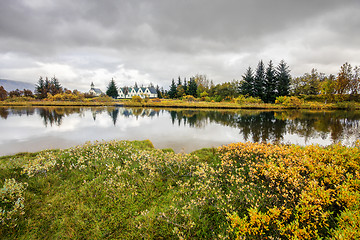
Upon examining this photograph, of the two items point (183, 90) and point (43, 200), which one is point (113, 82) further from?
point (43, 200)

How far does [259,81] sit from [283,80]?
8.90 metres

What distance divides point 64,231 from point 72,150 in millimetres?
→ 4663

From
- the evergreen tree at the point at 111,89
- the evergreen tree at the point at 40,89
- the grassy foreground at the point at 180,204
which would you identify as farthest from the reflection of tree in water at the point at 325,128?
the evergreen tree at the point at 40,89

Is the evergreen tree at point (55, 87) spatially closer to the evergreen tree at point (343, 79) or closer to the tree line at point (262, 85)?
the tree line at point (262, 85)

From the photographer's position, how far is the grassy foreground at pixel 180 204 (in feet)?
9.75

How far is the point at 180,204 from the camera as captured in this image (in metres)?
4.15

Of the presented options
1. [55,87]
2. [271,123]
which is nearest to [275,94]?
[271,123]

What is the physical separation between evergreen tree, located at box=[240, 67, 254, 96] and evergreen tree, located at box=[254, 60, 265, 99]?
148 centimetres

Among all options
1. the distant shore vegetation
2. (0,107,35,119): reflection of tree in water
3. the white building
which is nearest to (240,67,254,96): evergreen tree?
the distant shore vegetation

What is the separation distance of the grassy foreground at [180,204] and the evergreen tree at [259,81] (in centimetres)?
5871

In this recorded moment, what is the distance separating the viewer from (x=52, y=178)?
5.18m

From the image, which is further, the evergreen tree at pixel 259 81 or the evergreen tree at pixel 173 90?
the evergreen tree at pixel 173 90

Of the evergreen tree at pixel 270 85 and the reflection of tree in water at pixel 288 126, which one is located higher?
the evergreen tree at pixel 270 85

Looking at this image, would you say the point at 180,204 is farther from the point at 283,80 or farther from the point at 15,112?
the point at 283,80
